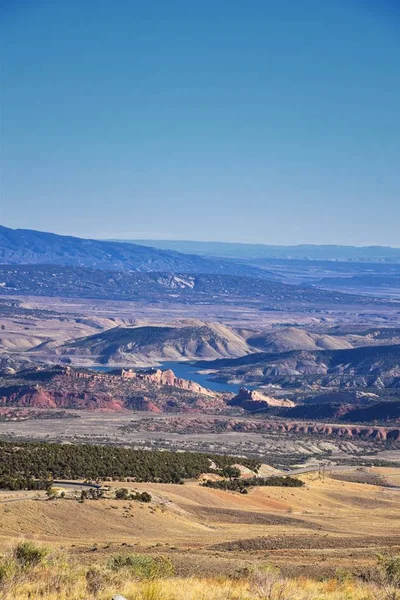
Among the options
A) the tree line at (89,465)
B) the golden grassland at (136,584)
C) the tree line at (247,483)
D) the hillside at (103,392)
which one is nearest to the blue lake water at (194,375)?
the hillside at (103,392)

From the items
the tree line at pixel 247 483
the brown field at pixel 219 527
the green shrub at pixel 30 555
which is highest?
the green shrub at pixel 30 555

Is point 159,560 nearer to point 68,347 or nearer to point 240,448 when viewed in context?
point 240,448

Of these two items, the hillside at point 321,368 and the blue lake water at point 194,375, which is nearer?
the blue lake water at point 194,375

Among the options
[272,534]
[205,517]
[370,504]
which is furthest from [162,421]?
[272,534]

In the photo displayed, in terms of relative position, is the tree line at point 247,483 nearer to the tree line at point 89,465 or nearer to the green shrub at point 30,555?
the tree line at point 89,465

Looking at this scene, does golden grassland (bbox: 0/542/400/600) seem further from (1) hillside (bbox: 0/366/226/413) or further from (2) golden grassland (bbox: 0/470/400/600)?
(1) hillside (bbox: 0/366/226/413)

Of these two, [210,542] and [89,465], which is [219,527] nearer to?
[210,542]

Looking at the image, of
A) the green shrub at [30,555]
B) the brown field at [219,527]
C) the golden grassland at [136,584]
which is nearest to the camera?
the golden grassland at [136,584]
